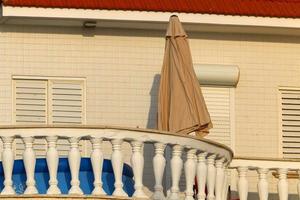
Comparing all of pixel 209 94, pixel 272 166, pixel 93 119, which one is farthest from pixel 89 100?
pixel 272 166

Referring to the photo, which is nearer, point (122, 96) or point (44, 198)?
point (44, 198)

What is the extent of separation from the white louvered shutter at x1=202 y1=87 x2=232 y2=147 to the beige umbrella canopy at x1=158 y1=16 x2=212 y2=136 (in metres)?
2.45

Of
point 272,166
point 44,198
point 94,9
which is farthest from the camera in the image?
point 94,9

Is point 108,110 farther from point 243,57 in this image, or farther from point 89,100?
point 243,57

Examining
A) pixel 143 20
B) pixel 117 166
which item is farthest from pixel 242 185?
pixel 143 20

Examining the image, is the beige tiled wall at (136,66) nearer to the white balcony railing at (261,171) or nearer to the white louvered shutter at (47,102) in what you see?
the white louvered shutter at (47,102)

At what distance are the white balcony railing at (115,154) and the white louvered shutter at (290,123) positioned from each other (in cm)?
492

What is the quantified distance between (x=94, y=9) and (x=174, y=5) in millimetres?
1466

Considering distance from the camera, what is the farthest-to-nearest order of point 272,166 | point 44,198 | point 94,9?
point 94,9 → point 272,166 → point 44,198

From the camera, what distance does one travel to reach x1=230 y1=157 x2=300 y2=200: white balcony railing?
25.7 meters

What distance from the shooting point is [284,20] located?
2844 cm

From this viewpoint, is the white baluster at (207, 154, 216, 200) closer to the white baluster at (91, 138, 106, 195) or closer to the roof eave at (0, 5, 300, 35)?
the white baluster at (91, 138, 106, 195)

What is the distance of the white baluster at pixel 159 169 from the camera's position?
23438mm

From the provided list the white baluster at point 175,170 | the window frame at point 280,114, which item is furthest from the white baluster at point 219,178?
the window frame at point 280,114
